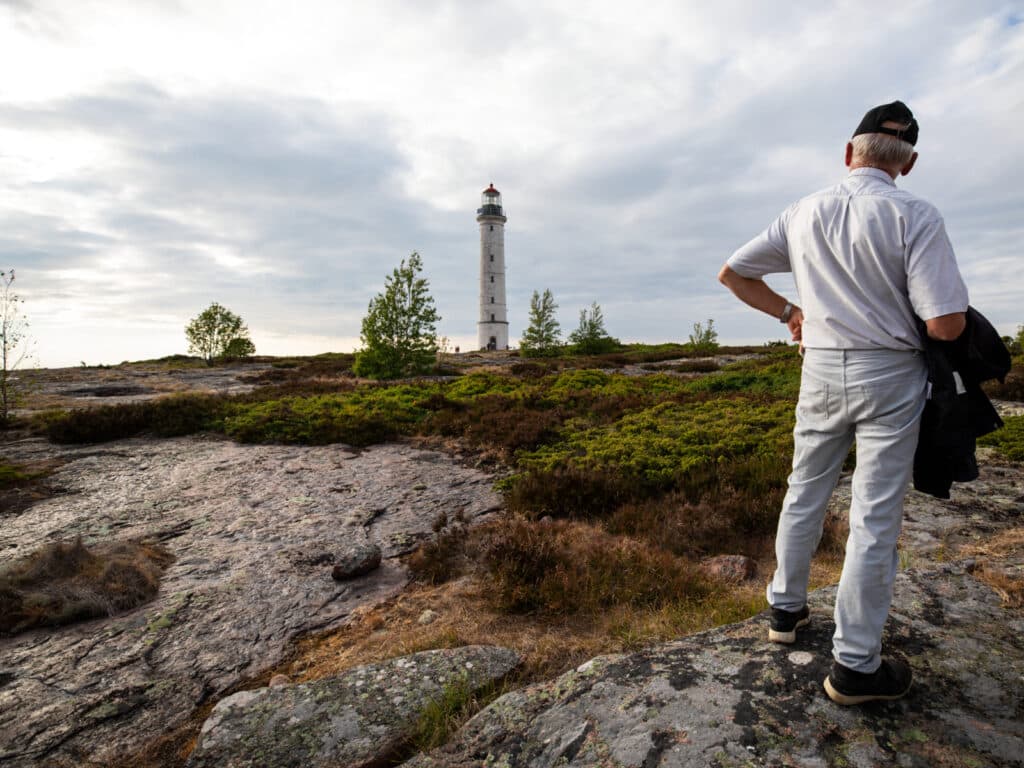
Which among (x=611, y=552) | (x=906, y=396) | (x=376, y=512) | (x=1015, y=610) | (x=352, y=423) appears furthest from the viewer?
(x=352, y=423)

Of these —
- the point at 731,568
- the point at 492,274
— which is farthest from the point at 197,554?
the point at 492,274

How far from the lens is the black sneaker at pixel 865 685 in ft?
8.38

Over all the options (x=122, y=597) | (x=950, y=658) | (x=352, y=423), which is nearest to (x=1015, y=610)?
(x=950, y=658)

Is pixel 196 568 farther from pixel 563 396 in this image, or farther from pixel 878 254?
pixel 563 396

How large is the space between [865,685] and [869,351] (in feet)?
5.06

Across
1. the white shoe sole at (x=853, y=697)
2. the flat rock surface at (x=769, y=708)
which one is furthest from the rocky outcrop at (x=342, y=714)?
the white shoe sole at (x=853, y=697)

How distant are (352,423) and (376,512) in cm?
481

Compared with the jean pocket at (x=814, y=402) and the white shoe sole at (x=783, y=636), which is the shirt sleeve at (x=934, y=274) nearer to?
the jean pocket at (x=814, y=402)

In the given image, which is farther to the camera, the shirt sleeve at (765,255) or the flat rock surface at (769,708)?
the shirt sleeve at (765,255)

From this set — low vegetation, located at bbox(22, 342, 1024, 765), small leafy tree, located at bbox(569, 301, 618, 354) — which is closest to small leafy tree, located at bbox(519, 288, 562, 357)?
small leafy tree, located at bbox(569, 301, 618, 354)

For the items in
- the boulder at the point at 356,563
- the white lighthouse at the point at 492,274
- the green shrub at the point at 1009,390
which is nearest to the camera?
the boulder at the point at 356,563

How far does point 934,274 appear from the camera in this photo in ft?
8.18

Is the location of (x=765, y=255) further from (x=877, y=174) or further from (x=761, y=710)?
(x=761, y=710)

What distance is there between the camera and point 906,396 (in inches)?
102
